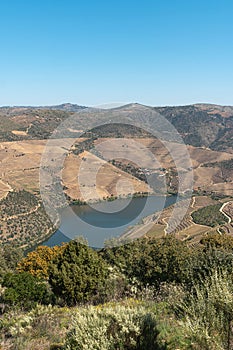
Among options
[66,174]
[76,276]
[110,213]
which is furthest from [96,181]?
[76,276]

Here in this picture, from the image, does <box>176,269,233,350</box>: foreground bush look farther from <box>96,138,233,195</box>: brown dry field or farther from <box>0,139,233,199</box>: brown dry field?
<box>96,138,233,195</box>: brown dry field

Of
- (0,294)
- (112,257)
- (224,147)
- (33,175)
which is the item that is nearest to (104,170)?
(33,175)

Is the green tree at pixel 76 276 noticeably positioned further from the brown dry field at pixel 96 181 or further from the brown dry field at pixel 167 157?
the brown dry field at pixel 167 157

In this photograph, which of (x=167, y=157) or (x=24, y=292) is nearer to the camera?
(x=24, y=292)

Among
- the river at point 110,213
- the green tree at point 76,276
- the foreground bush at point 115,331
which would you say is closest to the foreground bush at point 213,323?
the foreground bush at point 115,331

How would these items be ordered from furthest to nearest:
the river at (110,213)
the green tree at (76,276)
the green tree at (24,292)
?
the river at (110,213) < the green tree at (76,276) < the green tree at (24,292)

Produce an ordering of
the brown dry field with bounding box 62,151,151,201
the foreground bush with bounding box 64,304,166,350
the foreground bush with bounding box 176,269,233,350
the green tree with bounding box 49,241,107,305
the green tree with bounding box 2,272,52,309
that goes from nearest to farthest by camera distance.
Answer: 1. the foreground bush with bounding box 176,269,233,350
2. the foreground bush with bounding box 64,304,166,350
3. the green tree with bounding box 2,272,52,309
4. the green tree with bounding box 49,241,107,305
5. the brown dry field with bounding box 62,151,151,201

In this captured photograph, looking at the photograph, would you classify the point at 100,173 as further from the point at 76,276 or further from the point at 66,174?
the point at 76,276

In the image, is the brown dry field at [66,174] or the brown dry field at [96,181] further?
the brown dry field at [66,174]

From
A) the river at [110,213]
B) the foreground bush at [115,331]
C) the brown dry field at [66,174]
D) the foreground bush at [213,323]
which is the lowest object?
the river at [110,213]

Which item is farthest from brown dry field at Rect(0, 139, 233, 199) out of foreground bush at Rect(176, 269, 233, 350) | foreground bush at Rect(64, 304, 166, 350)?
foreground bush at Rect(176, 269, 233, 350)

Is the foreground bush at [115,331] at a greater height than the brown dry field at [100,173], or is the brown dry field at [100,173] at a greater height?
the foreground bush at [115,331]
